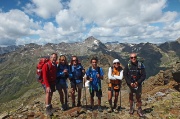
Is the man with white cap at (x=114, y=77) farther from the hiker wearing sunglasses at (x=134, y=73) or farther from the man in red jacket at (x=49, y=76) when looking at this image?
the man in red jacket at (x=49, y=76)

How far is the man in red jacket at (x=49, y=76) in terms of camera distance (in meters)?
15.6

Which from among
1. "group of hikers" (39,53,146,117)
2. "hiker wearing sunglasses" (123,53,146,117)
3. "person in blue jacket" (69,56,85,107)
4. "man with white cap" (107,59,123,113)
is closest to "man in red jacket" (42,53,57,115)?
"group of hikers" (39,53,146,117)

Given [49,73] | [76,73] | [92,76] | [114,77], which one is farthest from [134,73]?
[49,73]

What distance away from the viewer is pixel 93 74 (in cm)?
1741

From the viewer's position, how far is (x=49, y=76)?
1606 cm

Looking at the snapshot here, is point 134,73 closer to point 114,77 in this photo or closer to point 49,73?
point 114,77

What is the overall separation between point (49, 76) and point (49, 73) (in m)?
0.23

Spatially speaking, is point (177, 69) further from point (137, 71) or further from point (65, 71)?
point (65, 71)

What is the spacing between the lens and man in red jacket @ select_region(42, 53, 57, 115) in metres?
15.6

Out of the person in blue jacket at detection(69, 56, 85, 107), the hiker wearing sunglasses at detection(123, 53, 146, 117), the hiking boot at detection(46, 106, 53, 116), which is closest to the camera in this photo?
the hiker wearing sunglasses at detection(123, 53, 146, 117)

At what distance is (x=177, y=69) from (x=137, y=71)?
15.0 meters

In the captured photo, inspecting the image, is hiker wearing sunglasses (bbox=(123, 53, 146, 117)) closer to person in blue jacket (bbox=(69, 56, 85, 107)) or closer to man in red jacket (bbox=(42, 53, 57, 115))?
person in blue jacket (bbox=(69, 56, 85, 107))

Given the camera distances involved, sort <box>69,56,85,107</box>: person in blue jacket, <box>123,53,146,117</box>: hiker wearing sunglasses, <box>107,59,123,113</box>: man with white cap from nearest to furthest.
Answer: <box>123,53,146,117</box>: hiker wearing sunglasses < <box>107,59,123,113</box>: man with white cap < <box>69,56,85,107</box>: person in blue jacket

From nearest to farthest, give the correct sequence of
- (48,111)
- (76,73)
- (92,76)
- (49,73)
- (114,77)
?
1. (49,73)
2. (48,111)
3. (114,77)
4. (92,76)
5. (76,73)
